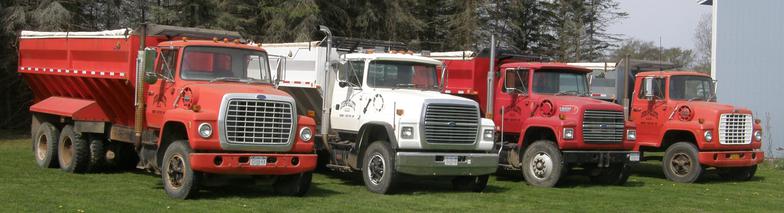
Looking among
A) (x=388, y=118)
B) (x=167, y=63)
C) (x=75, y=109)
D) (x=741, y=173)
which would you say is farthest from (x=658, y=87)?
(x=75, y=109)

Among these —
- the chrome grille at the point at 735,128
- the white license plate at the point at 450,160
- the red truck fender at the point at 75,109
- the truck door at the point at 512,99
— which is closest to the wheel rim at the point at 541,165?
the truck door at the point at 512,99

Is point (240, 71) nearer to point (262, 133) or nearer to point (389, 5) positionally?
point (262, 133)

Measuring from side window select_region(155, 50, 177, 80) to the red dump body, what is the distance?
0.85 metres

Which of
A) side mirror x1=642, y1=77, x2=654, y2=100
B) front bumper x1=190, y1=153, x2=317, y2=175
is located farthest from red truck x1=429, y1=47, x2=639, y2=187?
front bumper x1=190, y1=153, x2=317, y2=175

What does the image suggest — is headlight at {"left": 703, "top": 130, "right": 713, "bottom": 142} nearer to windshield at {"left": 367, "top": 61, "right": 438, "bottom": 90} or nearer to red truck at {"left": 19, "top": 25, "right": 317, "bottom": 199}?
windshield at {"left": 367, "top": 61, "right": 438, "bottom": 90}

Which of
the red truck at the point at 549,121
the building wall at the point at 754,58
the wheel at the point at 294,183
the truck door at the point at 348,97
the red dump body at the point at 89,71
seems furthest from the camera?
the building wall at the point at 754,58

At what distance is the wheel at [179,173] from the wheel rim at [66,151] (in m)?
4.73

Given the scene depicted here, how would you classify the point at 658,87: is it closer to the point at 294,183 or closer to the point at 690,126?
the point at 690,126

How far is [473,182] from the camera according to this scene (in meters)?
14.4

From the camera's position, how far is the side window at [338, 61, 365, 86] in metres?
14.5

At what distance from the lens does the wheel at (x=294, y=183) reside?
41.2ft

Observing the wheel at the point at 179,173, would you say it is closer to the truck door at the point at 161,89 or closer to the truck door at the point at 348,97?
the truck door at the point at 161,89

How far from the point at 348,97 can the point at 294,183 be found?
2443 mm

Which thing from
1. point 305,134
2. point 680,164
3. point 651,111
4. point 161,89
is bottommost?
point 680,164
